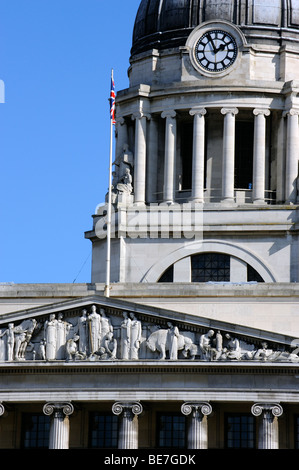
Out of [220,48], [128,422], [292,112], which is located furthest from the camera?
[220,48]

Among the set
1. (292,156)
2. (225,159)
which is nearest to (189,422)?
(225,159)

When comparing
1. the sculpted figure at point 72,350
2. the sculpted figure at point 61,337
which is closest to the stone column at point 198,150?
the sculpted figure at point 61,337

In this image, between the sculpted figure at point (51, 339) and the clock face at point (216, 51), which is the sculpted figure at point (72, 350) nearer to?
the sculpted figure at point (51, 339)

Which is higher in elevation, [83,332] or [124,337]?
[83,332]

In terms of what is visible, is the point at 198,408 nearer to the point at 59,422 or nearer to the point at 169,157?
the point at 59,422

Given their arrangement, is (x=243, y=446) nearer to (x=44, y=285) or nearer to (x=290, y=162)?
(x=44, y=285)

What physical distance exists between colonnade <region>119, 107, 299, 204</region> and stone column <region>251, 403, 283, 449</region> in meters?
22.9

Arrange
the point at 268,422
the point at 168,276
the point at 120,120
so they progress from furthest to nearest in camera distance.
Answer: the point at 120,120
the point at 168,276
the point at 268,422

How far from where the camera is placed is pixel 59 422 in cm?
9031

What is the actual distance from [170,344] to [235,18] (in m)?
29.6

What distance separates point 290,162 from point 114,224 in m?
11.0

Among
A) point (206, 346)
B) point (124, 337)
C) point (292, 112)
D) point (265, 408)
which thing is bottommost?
point (265, 408)

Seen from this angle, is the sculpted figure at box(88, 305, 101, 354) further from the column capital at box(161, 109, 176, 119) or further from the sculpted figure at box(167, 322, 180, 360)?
the column capital at box(161, 109, 176, 119)

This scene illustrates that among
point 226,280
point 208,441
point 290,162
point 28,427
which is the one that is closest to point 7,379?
point 28,427
